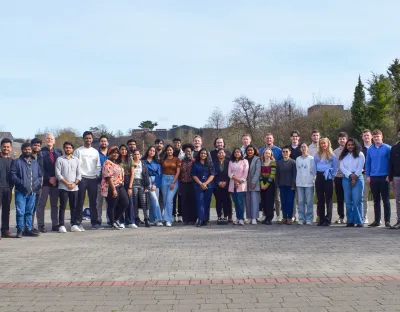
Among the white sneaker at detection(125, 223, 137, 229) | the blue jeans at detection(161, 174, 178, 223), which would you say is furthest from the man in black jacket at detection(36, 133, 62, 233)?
the blue jeans at detection(161, 174, 178, 223)

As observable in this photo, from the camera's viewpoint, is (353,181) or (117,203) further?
(117,203)

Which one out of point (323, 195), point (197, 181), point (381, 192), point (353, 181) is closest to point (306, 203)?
point (323, 195)

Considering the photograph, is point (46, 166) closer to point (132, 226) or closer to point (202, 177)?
point (132, 226)

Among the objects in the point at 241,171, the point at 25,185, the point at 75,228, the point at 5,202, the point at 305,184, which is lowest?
the point at 75,228

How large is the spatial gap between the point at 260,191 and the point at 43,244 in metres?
5.50

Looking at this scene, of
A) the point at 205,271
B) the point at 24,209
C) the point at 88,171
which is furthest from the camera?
the point at 88,171

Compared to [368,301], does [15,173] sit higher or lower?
higher

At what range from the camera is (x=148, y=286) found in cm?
659

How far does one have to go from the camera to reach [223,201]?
13.1 metres

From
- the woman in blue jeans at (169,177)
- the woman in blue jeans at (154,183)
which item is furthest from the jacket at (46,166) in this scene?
the woman in blue jeans at (169,177)

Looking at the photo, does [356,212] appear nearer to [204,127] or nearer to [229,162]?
[229,162]

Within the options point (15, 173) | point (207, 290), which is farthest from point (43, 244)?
point (207, 290)

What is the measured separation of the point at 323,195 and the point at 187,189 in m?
3.44

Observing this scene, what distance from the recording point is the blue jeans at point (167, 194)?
1286cm
